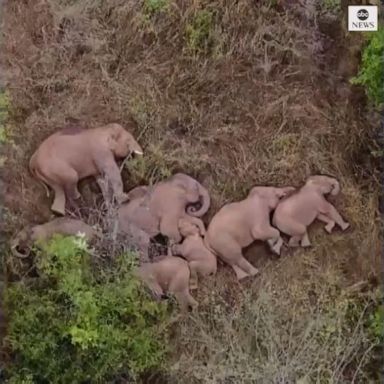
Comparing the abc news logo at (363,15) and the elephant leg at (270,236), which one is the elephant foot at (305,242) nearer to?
the elephant leg at (270,236)

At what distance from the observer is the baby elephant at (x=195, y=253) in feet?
6.35

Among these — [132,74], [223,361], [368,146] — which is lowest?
[223,361]

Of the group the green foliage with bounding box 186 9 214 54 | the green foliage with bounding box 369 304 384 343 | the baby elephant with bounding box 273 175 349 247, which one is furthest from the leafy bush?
the green foliage with bounding box 186 9 214 54

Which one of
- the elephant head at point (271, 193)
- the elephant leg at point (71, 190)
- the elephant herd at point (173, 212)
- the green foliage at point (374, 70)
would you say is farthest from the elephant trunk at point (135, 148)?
the green foliage at point (374, 70)

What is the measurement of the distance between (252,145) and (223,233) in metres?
0.20

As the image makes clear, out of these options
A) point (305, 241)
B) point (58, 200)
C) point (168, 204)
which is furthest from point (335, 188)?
point (58, 200)

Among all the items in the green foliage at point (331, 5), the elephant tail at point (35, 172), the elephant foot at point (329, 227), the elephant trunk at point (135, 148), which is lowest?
the elephant foot at point (329, 227)

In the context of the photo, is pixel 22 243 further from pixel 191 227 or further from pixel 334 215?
pixel 334 215

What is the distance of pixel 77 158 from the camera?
193cm

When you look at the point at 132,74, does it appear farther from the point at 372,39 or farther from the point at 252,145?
the point at 372,39

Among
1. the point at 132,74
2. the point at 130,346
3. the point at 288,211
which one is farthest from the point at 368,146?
the point at 130,346

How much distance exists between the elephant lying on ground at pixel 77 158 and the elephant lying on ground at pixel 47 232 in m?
0.03

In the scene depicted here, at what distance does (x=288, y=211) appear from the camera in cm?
195

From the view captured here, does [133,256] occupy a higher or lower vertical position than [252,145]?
lower
